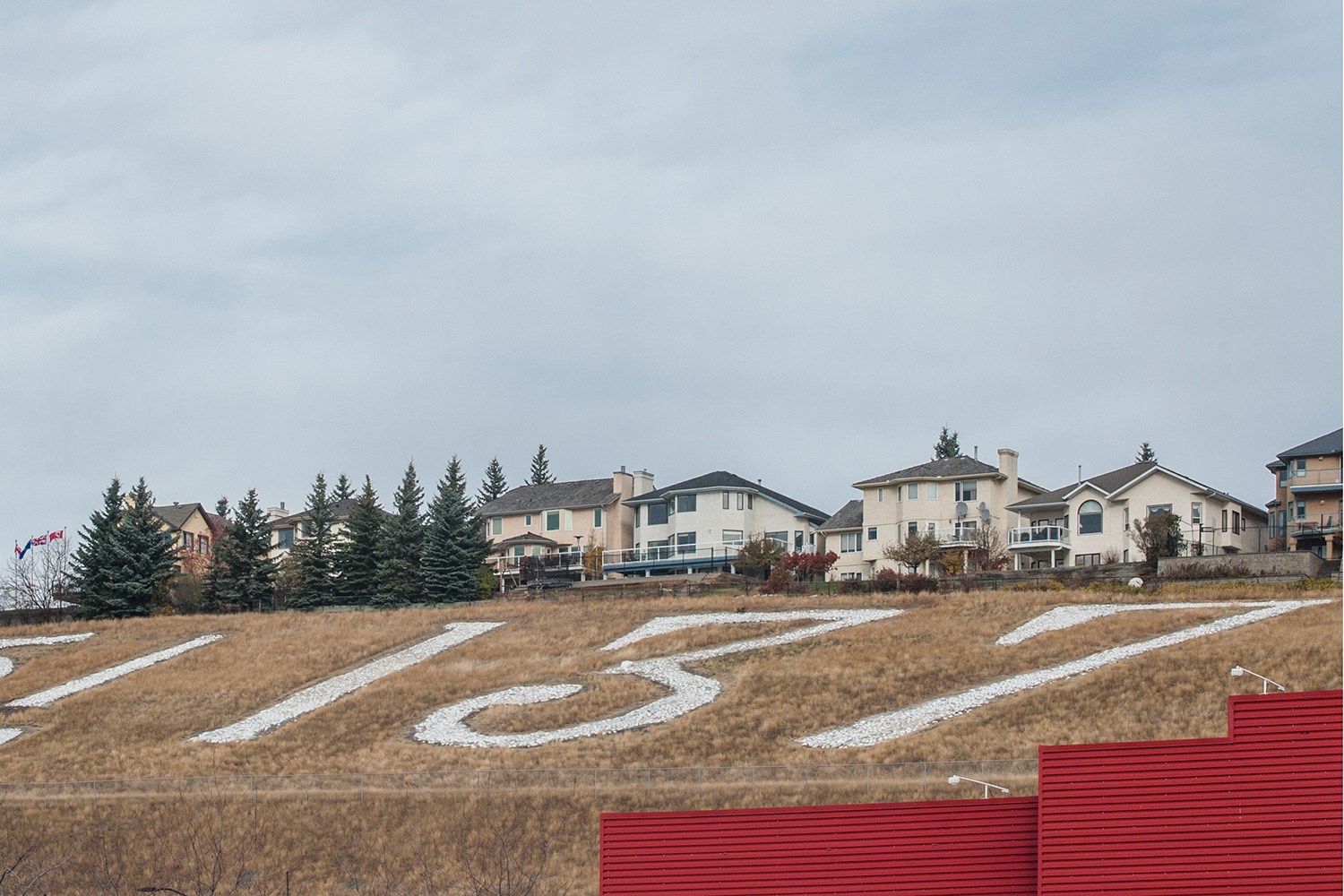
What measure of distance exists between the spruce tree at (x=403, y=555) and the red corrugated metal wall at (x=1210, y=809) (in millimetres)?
67716

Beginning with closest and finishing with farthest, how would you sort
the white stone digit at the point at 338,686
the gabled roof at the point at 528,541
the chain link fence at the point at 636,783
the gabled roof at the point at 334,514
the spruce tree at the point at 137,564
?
1. the chain link fence at the point at 636,783
2. the white stone digit at the point at 338,686
3. the spruce tree at the point at 137,564
4. the gabled roof at the point at 528,541
5. the gabled roof at the point at 334,514

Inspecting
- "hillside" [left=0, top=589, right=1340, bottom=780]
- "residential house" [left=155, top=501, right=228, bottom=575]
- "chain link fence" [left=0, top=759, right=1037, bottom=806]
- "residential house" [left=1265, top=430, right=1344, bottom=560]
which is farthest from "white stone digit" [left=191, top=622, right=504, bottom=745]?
"residential house" [left=155, top=501, right=228, bottom=575]

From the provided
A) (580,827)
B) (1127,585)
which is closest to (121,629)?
(580,827)

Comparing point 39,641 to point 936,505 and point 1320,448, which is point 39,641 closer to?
point 936,505

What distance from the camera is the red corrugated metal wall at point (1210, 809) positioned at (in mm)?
19406

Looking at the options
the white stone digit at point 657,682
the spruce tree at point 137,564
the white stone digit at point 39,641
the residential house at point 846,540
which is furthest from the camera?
the residential house at point 846,540

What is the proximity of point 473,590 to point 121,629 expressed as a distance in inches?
804

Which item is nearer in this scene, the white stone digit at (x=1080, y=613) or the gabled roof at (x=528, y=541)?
the white stone digit at (x=1080, y=613)

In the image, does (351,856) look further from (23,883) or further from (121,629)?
(121,629)

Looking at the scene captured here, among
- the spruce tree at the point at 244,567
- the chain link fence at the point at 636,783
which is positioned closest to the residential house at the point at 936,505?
the spruce tree at the point at 244,567

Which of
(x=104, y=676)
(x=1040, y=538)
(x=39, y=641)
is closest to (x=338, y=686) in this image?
(x=104, y=676)

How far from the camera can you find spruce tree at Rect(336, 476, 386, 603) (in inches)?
3442

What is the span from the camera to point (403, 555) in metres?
88.1

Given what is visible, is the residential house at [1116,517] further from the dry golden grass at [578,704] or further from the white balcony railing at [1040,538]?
the dry golden grass at [578,704]
